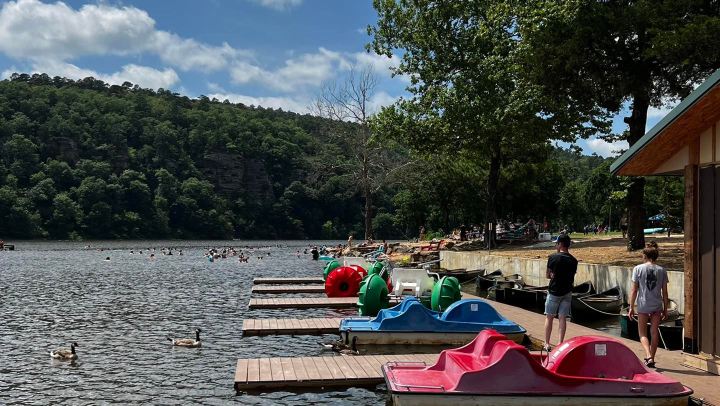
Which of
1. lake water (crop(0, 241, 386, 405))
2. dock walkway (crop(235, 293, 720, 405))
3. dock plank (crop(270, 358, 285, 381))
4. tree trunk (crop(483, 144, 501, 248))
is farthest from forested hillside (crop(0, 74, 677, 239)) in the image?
dock plank (crop(270, 358, 285, 381))

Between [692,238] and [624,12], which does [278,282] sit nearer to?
[624,12]

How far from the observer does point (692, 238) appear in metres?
11.7

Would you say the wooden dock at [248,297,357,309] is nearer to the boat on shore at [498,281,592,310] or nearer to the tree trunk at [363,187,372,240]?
the boat on shore at [498,281,592,310]

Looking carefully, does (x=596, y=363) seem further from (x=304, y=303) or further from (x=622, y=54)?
(x=622, y=54)

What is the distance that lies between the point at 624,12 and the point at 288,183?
499ft

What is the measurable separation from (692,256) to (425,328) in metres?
6.68

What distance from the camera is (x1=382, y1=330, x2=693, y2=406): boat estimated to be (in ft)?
31.5

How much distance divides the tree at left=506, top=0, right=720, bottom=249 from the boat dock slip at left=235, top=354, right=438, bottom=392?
18050mm

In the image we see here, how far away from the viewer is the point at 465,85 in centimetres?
4016

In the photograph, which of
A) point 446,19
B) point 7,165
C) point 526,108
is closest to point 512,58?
point 526,108

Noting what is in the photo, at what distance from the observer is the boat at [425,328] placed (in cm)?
1625

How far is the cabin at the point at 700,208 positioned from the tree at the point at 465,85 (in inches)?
900

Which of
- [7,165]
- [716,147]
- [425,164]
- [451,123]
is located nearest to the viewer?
[716,147]

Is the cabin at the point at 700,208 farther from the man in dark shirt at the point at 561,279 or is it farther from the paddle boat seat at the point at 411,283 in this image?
the paddle boat seat at the point at 411,283
